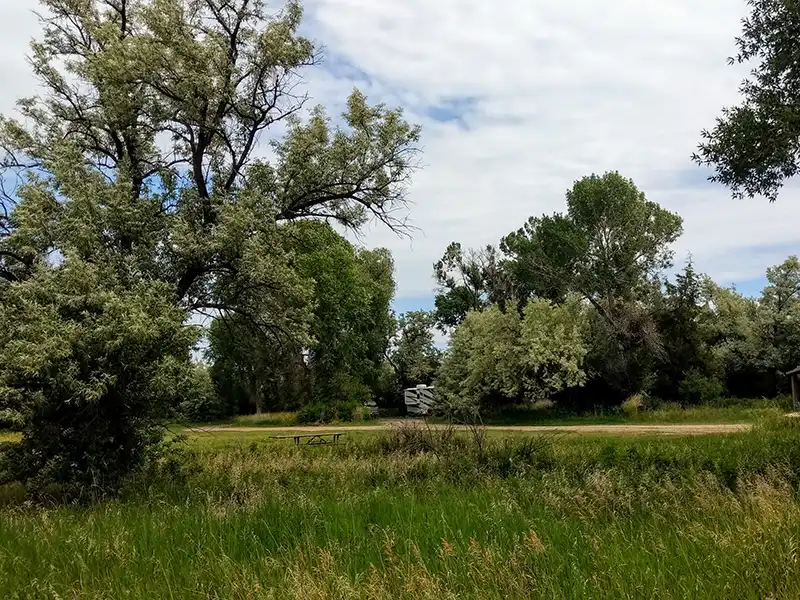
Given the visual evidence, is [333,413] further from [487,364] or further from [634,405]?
[634,405]

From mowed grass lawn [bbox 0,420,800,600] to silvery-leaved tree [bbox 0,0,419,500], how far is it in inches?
72.7

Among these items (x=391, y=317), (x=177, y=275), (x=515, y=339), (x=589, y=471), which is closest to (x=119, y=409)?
(x=177, y=275)

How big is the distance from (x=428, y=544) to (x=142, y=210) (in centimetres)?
1098

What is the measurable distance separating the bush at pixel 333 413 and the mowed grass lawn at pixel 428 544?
114ft

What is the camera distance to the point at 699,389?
117 feet

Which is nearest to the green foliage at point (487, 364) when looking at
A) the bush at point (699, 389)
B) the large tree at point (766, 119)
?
the bush at point (699, 389)

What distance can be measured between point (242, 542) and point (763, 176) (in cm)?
1050

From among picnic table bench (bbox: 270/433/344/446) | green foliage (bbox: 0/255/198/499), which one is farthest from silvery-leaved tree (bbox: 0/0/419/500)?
picnic table bench (bbox: 270/433/344/446)

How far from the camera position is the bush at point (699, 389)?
3544cm

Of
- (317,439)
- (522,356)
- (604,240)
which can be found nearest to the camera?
(317,439)

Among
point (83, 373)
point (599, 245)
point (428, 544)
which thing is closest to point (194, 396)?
point (83, 373)

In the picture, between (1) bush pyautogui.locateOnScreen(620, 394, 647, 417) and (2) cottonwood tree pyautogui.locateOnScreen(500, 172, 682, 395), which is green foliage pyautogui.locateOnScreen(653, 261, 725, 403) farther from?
(2) cottonwood tree pyautogui.locateOnScreen(500, 172, 682, 395)

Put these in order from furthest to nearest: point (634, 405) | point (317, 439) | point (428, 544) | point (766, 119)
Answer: point (634, 405) < point (317, 439) < point (766, 119) < point (428, 544)

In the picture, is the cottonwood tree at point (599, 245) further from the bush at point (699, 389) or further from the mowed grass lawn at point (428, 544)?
the mowed grass lawn at point (428, 544)
